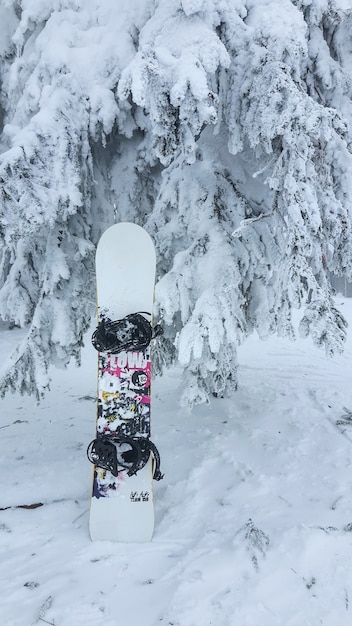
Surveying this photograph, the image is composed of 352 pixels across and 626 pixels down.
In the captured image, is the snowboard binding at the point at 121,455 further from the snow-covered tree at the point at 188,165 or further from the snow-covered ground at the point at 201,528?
the snow-covered tree at the point at 188,165

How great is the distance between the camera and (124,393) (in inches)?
119

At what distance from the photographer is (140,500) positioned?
9.50ft

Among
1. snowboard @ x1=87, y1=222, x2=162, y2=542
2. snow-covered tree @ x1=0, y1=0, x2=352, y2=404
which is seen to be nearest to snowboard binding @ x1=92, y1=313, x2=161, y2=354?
snowboard @ x1=87, y1=222, x2=162, y2=542

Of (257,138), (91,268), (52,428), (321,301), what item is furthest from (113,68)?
(52,428)

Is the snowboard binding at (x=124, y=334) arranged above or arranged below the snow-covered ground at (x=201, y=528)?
above

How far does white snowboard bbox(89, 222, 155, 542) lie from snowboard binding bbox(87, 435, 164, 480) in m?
0.07

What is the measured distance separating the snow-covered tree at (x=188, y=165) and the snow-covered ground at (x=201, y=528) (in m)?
0.80

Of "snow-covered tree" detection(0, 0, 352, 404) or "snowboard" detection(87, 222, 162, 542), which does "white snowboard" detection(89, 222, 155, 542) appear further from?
"snow-covered tree" detection(0, 0, 352, 404)

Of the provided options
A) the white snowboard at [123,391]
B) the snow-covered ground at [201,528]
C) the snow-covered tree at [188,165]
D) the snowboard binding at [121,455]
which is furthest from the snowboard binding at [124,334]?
the snow-covered ground at [201,528]

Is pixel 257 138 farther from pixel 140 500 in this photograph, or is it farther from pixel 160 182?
pixel 140 500

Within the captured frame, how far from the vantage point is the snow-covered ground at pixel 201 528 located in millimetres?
2150

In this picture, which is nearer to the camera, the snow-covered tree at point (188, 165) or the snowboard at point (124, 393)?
the snowboard at point (124, 393)

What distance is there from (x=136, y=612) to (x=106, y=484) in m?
0.91

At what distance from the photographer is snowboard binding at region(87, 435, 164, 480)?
2.83 meters
